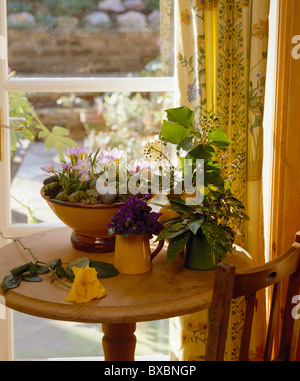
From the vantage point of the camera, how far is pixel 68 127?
7.11ft

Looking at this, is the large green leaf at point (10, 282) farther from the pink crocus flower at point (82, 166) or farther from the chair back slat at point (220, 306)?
the chair back slat at point (220, 306)

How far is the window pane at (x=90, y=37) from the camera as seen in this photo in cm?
207

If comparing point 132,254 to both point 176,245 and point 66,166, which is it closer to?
point 176,245

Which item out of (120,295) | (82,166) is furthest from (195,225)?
(82,166)

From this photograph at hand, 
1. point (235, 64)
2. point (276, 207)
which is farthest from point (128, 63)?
→ point (276, 207)

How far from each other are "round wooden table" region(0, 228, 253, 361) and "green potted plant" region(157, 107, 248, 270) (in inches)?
2.6

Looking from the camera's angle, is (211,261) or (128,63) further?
(128,63)

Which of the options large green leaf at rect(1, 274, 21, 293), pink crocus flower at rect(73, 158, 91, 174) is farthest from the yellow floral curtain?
large green leaf at rect(1, 274, 21, 293)

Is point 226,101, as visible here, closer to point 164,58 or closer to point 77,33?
point 164,58

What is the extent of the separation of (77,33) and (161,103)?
1.42 feet

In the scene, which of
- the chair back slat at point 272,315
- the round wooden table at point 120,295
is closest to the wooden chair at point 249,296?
the chair back slat at point 272,315

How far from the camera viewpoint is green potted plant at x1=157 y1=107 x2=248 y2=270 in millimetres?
1414

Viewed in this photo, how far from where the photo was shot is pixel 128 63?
2.12m

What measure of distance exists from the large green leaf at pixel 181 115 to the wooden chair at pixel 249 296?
48 centimetres
